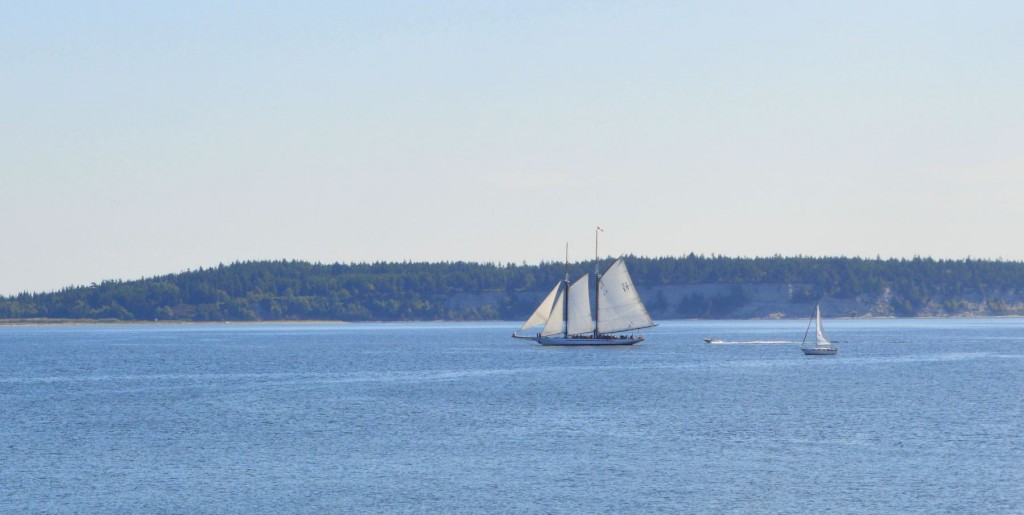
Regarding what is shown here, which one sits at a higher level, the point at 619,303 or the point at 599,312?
the point at 619,303

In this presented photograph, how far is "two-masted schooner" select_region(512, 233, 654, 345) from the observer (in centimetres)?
14462

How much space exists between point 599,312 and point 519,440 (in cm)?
8769

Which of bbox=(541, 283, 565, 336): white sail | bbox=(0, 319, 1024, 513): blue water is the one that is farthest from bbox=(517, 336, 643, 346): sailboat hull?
bbox=(0, 319, 1024, 513): blue water

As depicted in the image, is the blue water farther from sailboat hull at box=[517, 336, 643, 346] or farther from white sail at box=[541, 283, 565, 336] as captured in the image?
white sail at box=[541, 283, 565, 336]

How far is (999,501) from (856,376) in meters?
67.2

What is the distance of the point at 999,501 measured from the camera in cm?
4700

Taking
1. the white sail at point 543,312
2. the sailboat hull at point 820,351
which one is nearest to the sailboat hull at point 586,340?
the white sail at point 543,312

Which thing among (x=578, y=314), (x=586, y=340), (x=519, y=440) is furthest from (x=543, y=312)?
(x=519, y=440)

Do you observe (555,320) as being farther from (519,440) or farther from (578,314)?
(519,440)

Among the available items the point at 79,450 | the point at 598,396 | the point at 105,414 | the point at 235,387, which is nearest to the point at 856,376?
the point at 598,396

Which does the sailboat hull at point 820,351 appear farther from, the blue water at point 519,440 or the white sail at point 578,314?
the white sail at point 578,314

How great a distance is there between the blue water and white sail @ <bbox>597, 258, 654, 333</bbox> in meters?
20.4

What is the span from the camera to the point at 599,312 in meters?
152

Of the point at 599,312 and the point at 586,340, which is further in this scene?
the point at 586,340
